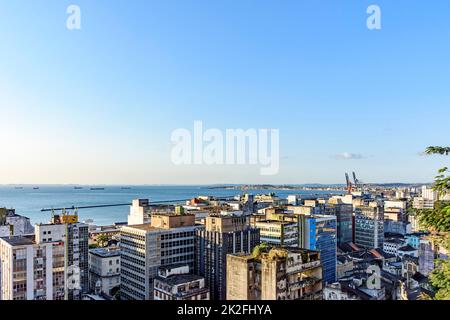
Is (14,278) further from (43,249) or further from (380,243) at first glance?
(380,243)

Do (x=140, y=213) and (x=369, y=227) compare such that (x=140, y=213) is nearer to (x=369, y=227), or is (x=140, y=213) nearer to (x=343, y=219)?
(x=343, y=219)

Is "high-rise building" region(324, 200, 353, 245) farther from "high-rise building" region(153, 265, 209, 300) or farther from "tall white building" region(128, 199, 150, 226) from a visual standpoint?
"high-rise building" region(153, 265, 209, 300)

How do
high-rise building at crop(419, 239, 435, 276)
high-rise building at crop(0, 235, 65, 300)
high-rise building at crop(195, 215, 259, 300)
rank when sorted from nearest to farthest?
high-rise building at crop(0, 235, 65, 300)
high-rise building at crop(419, 239, 435, 276)
high-rise building at crop(195, 215, 259, 300)

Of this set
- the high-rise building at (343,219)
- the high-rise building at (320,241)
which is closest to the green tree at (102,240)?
the high-rise building at (320,241)

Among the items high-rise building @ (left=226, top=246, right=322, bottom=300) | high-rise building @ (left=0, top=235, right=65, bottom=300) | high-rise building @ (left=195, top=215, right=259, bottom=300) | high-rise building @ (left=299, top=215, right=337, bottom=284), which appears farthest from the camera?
high-rise building @ (left=299, top=215, right=337, bottom=284)

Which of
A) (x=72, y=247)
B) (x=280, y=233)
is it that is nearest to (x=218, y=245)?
(x=280, y=233)

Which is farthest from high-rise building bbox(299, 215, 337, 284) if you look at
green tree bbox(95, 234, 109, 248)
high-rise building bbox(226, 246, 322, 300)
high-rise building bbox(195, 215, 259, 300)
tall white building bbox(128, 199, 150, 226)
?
tall white building bbox(128, 199, 150, 226)

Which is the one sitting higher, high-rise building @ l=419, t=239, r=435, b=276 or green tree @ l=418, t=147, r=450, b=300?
green tree @ l=418, t=147, r=450, b=300
